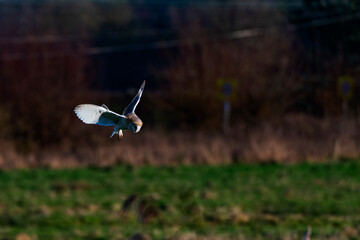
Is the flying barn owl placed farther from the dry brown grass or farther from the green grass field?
the dry brown grass

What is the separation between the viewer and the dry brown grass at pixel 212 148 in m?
21.0

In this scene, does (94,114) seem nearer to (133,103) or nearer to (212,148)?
(133,103)

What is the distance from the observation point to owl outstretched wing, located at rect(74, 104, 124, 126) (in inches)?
46.8

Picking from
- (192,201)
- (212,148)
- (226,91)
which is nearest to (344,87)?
(212,148)

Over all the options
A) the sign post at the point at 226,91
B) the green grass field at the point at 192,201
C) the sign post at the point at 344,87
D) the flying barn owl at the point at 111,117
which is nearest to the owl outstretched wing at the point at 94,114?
the flying barn owl at the point at 111,117

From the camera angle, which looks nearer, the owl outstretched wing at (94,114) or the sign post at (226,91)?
the owl outstretched wing at (94,114)

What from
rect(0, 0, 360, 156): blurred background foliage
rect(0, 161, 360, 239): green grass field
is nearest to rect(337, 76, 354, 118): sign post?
rect(0, 0, 360, 156): blurred background foliage

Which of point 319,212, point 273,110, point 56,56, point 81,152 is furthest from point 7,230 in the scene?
point 273,110

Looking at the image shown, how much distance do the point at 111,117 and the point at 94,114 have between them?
2.7 inches

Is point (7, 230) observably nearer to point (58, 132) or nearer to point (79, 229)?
point (79, 229)

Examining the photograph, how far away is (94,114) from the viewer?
3.96 feet

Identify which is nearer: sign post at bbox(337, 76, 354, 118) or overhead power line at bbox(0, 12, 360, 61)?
sign post at bbox(337, 76, 354, 118)

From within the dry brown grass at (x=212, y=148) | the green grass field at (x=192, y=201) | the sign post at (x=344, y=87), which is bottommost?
the green grass field at (x=192, y=201)

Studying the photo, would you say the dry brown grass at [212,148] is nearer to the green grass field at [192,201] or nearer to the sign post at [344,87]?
the green grass field at [192,201]
